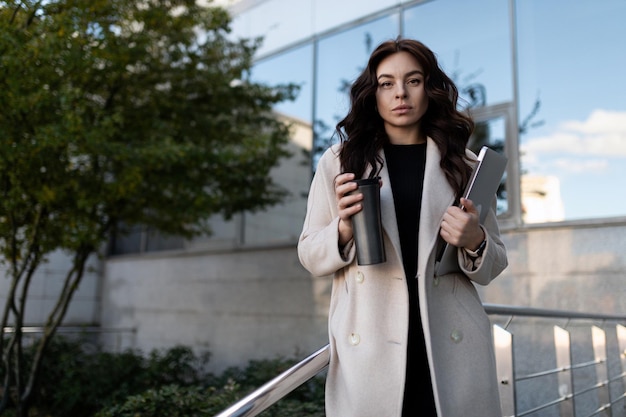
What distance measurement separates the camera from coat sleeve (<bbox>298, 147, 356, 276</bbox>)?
1.41 meters

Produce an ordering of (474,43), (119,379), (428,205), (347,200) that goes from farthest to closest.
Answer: (119,379)
(474,43)
(428,205)
(347,200)

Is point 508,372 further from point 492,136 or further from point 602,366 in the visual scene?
point 492,136

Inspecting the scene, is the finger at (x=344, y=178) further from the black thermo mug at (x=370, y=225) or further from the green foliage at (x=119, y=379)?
the green foliage at (x=119, y=379)

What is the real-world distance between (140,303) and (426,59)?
9.67 meters

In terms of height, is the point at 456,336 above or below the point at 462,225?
below

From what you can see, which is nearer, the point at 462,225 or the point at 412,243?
the point at 462,225

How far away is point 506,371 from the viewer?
2.82 m

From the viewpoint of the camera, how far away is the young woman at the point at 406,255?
1.35m

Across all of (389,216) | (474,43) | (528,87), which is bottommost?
(389,216)

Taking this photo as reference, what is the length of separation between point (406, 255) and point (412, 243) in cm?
3

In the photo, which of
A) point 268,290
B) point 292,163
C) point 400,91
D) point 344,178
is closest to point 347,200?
point 344,178

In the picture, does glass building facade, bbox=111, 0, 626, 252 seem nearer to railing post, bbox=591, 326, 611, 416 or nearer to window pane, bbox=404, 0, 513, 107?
window pane, bbox=404, 0, 513, 107

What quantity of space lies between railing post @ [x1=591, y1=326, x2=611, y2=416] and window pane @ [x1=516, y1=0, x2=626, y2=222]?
2090 millimetres

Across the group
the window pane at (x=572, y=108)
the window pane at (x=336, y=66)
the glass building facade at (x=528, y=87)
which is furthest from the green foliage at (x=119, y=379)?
the window pane at (x=572, y=108)
